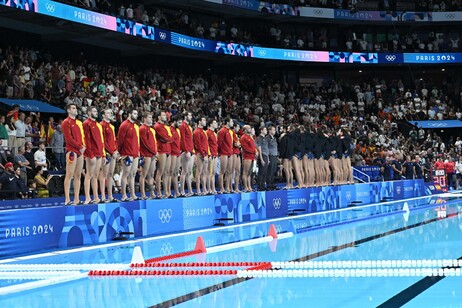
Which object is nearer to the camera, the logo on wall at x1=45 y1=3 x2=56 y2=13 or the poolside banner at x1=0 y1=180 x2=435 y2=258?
the poolside banner at x1=0 y1=180 x2=435 y2=258

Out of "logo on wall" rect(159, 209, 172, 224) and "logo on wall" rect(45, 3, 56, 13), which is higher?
"logo on wall" rect(45, 3, 56, 13)

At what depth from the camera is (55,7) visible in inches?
1025

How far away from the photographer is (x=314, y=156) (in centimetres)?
2350

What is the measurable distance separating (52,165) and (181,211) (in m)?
4.61

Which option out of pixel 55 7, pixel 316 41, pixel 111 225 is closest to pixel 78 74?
pixel 55 7

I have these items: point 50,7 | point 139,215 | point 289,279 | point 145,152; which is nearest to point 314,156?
point 145,152

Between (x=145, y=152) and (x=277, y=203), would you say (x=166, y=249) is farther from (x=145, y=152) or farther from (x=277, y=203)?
(x=277, y=203)

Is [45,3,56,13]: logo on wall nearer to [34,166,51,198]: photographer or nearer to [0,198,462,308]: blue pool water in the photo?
[34,166,51,198]: photographer

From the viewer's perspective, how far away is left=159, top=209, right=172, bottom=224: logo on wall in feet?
53.5

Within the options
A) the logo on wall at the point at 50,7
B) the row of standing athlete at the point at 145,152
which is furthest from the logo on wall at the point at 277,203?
the logo on wall at the point at 50,7

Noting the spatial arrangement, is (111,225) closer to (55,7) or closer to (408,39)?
(55,7)

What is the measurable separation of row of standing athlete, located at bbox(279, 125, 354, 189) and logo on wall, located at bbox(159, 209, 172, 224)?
6.40 m

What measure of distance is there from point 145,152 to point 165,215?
139cm

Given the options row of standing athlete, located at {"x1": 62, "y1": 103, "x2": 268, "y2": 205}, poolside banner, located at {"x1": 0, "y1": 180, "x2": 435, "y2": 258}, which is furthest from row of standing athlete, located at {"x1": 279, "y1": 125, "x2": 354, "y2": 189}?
row of standing athlete, located at {"x1": 62, "y1": 103, "x2": 268, "y2": 205}
